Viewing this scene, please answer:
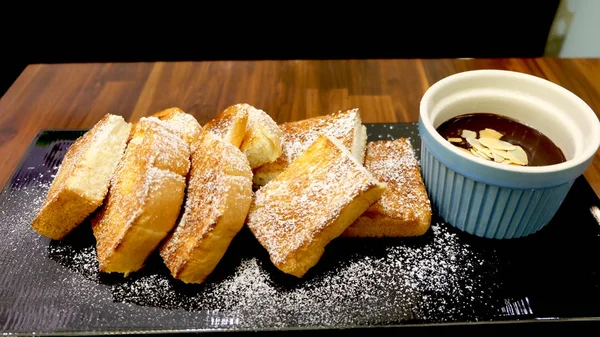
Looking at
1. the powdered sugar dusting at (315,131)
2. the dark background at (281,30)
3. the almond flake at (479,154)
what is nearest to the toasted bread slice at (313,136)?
the powdered sugar dusting at (315,131)

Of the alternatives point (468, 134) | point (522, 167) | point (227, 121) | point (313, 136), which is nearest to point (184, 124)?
point (227, 121)

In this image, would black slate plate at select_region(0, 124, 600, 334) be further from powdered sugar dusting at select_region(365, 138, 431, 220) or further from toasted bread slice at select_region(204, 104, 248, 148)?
toasted bread slice at select_region(204, 104, 248, 148)

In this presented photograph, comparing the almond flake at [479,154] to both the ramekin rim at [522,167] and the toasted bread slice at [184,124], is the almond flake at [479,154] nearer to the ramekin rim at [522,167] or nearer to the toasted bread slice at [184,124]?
the ramekin rim at [522,167]

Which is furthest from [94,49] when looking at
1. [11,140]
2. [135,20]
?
[11,140]

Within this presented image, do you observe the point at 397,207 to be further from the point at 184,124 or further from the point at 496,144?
the point at 184,124

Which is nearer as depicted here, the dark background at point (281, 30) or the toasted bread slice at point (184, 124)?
the toasted bread slice at point (184, 124)

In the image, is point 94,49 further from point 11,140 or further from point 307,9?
point 11,140

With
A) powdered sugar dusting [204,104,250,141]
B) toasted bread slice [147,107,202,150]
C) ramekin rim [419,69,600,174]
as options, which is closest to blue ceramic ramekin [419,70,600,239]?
ramekin rim [419,69,600,174]
